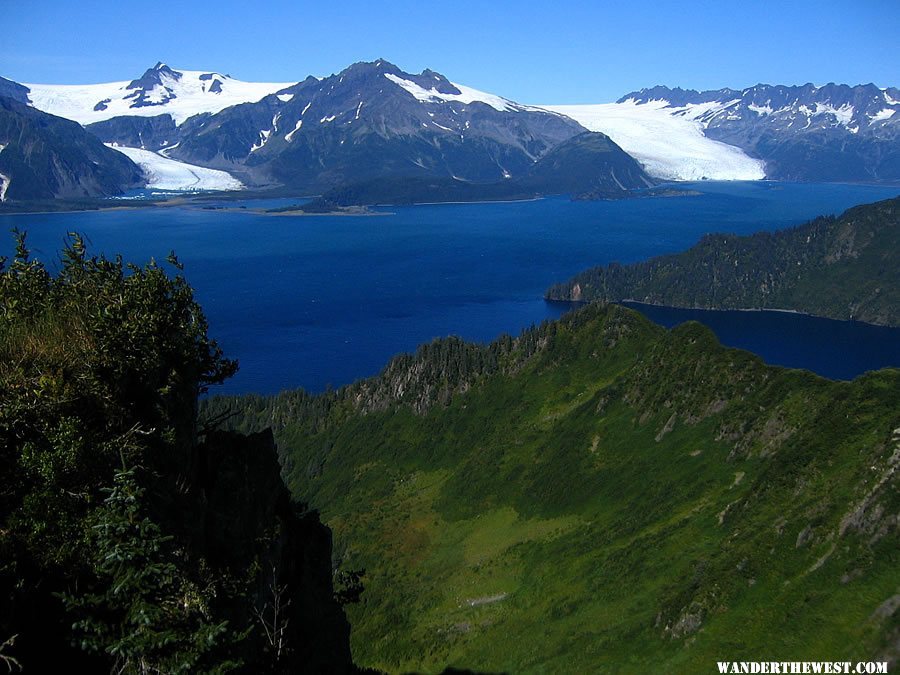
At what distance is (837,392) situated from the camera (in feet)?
307

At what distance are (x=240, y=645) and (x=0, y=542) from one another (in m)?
9.46

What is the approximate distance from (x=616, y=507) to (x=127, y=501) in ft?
Result: 312

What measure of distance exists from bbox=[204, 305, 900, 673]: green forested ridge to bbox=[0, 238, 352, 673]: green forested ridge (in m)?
34.5

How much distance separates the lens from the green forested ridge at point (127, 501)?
22.9 m

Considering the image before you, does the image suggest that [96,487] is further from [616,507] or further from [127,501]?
[616,507]

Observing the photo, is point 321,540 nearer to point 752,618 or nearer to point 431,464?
point 752,618

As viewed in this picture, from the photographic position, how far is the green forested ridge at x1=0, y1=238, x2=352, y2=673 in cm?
2286

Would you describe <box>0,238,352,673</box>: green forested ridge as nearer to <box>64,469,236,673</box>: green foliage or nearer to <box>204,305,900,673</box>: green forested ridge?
<box>64,469,236,673</box>: green foliage

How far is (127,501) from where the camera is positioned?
2352 centimetres

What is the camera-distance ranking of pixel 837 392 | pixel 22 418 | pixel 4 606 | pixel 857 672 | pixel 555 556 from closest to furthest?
pixel 4 606 → pixel 22 418 → pixel 857 672 → pixel 837 392 → pixel 555 556

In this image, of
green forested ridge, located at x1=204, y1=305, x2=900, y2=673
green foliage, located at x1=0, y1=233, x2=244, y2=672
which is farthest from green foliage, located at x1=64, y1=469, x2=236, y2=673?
green forested ridge, located at x1=204, y1=305, x2=900, y2=673

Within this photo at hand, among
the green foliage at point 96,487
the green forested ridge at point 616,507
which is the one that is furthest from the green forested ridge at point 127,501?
the green forested ridge at point 616,507

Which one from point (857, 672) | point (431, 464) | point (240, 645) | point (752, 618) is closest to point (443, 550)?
point (431, 464)

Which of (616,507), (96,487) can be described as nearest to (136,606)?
(96,487)
